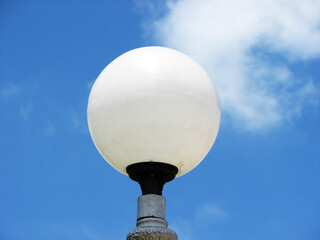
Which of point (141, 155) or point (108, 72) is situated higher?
point (108, 72)

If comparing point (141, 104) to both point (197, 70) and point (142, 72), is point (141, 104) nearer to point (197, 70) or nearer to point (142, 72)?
point (142, 72)

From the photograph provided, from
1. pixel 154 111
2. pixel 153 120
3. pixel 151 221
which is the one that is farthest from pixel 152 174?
pixel 154 111

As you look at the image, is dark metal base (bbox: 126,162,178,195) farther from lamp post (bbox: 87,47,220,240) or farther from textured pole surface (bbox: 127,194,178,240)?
textured pole surface (bbox: 127,194,178,240)

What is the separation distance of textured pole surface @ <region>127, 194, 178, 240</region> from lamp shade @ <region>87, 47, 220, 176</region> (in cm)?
59

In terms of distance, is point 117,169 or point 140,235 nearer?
point 140,235

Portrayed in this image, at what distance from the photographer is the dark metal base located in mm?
9336

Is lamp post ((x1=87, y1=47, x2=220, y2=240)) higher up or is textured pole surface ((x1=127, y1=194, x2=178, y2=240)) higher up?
lamp post ((x1=87, y1=47, x2=220, y2=240))

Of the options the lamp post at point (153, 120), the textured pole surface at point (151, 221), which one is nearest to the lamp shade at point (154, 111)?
the lamp post at point (153, 120)

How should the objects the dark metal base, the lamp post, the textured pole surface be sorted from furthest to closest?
the dark metal base
the lamp post
the textured pole surface

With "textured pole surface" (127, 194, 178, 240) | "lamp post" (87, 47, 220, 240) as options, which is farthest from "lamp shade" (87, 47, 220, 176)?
"textured pole surface" (127, 194, 178, 240)

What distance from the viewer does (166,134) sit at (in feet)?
29.7

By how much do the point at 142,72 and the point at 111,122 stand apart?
87 centimetres

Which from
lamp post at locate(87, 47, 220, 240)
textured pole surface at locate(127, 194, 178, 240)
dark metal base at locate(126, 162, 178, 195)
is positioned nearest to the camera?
textured pole surface at locate(127, 194, 178, 240)

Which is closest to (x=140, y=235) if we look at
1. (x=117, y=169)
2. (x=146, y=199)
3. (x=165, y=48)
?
(x=146, y=199)
